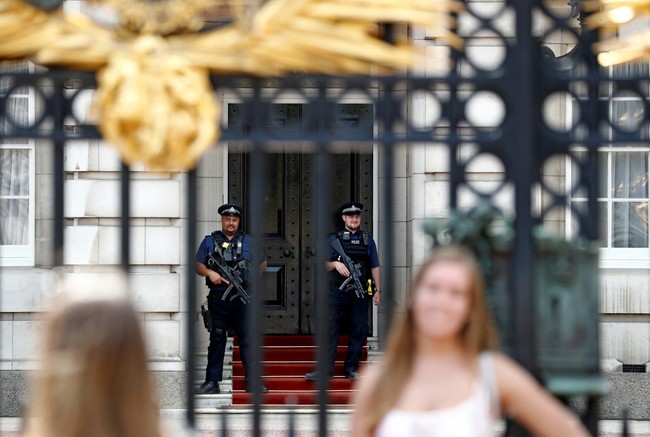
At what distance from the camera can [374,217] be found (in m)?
14.8

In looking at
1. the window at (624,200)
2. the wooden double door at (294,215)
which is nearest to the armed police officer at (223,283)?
the wooden double door at (294,215)

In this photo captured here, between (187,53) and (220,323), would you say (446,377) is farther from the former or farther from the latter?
(220,323)

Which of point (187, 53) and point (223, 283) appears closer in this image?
point (187, 53)

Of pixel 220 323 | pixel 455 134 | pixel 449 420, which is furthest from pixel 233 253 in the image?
pixel 449 420

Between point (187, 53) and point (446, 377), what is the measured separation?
195 centimetres

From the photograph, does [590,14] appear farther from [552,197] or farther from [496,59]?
[496,59]

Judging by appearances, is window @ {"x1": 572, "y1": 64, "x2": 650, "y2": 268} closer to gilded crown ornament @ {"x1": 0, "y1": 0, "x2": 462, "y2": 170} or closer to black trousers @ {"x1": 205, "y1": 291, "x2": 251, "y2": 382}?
black trousers @ {"x1": 205, "y1": 291, "x2": 251, "y2": 382}

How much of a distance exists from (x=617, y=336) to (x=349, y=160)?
12.1 feet

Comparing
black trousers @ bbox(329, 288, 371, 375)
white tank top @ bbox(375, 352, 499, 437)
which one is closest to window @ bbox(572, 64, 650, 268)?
black trousers @ bbox(329, 288, 371, 375)

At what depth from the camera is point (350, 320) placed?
12.8 metres

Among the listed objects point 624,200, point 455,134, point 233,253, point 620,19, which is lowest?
point 233,253

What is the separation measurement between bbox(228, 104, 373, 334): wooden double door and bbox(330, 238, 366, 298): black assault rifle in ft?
6.96

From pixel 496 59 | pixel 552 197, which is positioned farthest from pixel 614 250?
pixel 552 197

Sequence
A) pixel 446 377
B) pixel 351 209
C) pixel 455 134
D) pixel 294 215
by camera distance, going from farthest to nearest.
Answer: pixel 294 215, pixel 351 209, pixel 455 134, pixel 446 377
